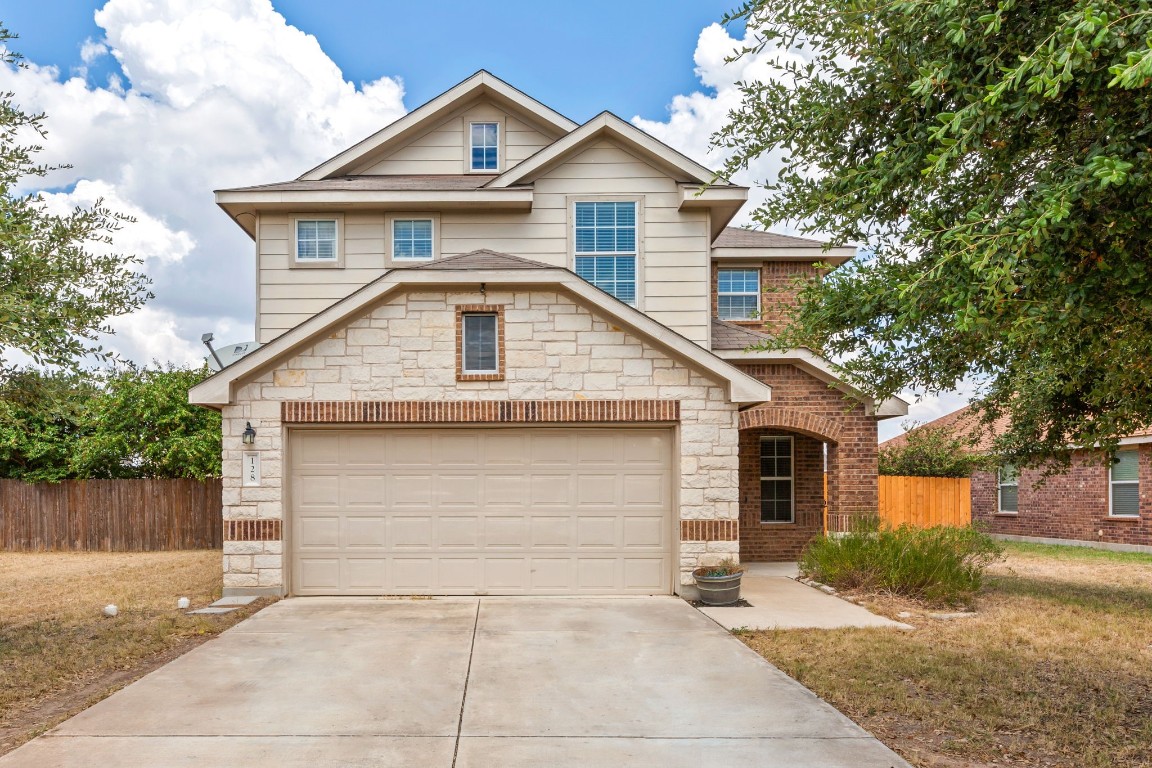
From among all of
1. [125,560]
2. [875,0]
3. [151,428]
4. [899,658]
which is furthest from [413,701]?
[151,428]

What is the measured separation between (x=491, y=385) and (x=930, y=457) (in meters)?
16.6

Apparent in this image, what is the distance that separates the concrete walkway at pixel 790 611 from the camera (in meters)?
9.59

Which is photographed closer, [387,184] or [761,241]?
[387,184]

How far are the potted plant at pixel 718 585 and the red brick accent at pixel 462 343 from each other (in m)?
3.65

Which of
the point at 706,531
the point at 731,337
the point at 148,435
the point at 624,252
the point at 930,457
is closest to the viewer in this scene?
the point at 706,531

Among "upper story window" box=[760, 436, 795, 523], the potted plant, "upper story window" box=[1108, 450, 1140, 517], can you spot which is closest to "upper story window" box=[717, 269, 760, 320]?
"upper story window" box=[760, 436, 795, 523]

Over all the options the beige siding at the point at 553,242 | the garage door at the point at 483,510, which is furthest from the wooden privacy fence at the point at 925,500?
the garage door at the point at 483,510

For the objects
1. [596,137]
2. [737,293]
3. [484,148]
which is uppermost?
[484,148]

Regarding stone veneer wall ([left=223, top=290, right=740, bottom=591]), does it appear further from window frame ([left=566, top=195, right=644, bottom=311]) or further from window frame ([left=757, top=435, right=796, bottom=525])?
window frame ([left=757, top=435, right=796, bottom=525])

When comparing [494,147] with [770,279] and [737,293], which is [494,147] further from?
[770,279]

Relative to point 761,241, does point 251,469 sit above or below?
below

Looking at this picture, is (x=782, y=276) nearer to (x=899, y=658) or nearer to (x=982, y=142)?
(x=899, y=658)

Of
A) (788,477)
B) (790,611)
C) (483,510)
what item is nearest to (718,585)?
(790,611)

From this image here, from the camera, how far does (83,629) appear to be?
9.52m
